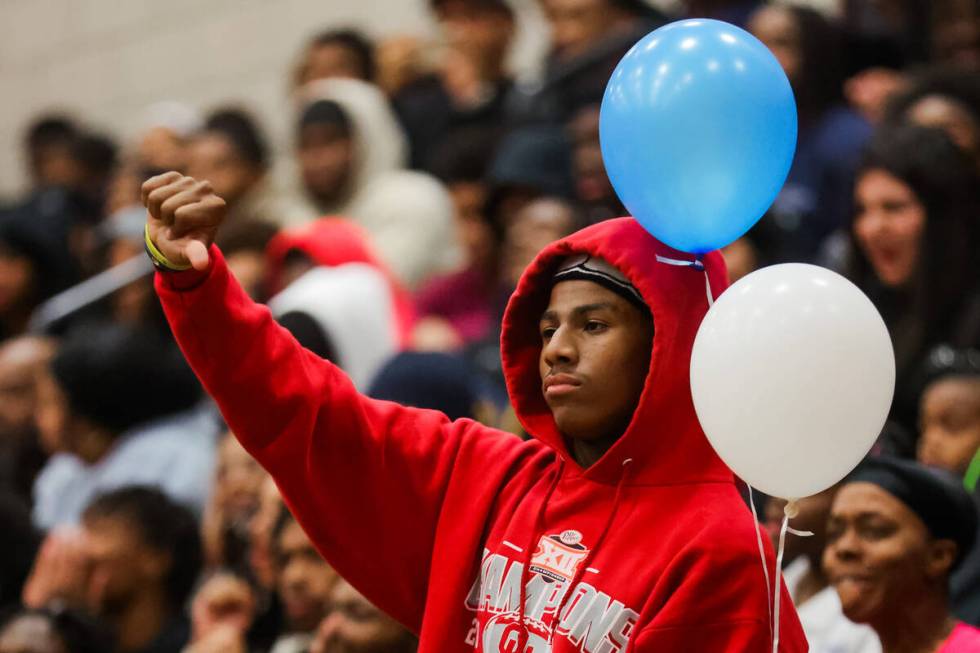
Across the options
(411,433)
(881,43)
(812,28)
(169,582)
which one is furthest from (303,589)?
(881,43)

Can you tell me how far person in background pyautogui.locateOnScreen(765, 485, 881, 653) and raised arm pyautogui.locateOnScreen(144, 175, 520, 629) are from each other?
3.01ft

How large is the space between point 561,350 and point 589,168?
2975mm

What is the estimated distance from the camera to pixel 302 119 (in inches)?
254

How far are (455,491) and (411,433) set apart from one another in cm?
13

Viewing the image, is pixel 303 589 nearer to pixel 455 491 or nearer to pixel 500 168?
pixel 455 491

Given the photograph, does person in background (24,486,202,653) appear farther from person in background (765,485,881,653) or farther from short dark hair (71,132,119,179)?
short dark hair (71,132,119,179)

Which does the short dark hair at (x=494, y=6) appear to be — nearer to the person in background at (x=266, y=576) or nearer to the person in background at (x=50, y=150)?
the person in background at (x=50, y=150)

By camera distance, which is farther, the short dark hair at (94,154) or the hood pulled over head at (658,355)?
the short dark hair at (94,154)

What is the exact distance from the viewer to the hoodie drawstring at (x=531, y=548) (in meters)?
2.65

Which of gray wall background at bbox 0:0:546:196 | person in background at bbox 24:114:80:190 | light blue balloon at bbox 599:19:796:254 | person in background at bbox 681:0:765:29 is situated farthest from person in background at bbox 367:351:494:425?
person in background at bbox 24:114:80:190

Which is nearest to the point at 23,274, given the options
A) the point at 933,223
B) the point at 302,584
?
the point at 302,584

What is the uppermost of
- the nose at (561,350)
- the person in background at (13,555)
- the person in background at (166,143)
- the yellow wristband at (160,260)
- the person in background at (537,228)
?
the yellow wristband at (160,260)

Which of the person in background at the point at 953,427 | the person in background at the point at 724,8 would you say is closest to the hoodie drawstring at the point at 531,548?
the person in background at the point at 953,427

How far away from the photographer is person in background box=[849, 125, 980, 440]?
443 cm
